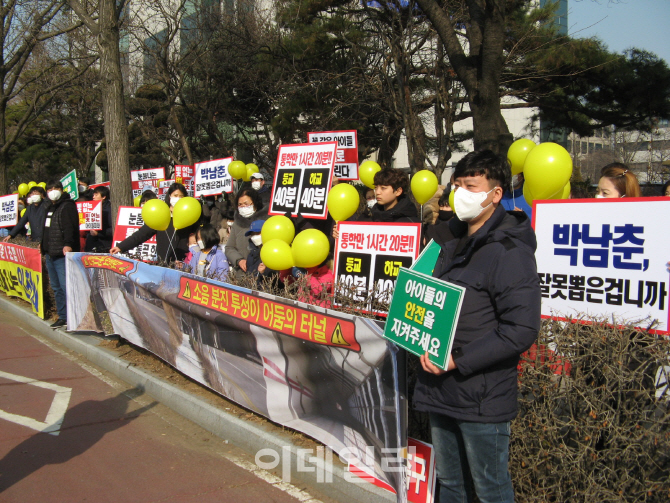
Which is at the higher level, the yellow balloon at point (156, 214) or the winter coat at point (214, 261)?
the yellow balloon at point (156, 214)

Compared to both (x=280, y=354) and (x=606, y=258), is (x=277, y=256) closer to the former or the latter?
(x=280, y=354)

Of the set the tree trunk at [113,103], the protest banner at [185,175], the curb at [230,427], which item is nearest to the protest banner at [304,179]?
the curb at [230,427]

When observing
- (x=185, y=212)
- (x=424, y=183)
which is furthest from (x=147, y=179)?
(x=424, y=183)

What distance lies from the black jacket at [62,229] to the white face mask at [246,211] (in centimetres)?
308

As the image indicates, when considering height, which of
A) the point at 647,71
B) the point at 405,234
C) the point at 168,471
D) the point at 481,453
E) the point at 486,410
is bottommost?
the point at 168,471

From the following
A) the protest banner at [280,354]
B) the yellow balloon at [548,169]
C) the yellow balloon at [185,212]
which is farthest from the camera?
the yellow balloon at [185,212]

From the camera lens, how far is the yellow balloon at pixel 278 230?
18.0 ft

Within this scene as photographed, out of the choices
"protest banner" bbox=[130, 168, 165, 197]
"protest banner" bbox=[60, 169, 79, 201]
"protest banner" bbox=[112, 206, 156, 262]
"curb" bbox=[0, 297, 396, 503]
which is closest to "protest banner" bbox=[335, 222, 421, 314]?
"curb" bbox=[0, 297, 396, 503]

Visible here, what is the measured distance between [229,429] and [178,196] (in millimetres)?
4040

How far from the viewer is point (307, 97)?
45.3 ft

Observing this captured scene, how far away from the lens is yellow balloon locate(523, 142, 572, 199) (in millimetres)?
4098

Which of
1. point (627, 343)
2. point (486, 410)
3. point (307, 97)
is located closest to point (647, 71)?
point (307, 97)

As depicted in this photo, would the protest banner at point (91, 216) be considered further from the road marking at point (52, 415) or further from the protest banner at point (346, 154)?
the road marking at point (52, 415)

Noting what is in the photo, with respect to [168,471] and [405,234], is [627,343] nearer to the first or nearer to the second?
[405,234]
